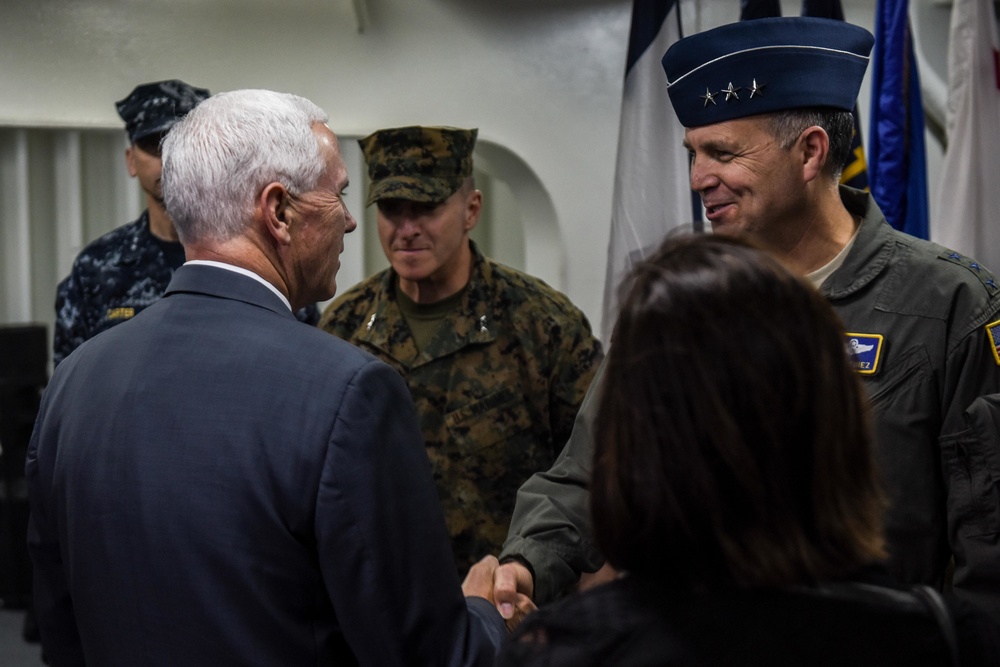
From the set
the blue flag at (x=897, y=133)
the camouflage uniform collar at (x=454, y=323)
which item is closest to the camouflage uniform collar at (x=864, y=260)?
the camouflage uniform collar at (x=454, y=323)

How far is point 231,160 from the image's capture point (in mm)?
1329

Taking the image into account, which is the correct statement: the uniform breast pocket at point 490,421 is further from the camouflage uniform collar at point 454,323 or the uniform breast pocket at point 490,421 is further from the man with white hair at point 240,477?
the man with white hair at point 240,477

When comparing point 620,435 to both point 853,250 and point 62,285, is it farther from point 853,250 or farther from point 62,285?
point 62,285

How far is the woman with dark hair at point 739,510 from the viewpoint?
802mm

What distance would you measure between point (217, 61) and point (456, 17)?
0.82 metres

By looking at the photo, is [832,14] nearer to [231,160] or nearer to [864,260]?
[864,260]

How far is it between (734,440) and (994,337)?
892 mm

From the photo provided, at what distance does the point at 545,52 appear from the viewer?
144 inches

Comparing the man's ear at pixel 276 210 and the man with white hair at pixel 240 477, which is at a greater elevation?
the man's ear at pixel 276 210

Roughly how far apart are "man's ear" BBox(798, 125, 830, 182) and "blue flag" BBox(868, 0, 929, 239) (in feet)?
4.77

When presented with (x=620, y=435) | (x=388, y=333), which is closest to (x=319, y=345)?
(x=620, y=435)

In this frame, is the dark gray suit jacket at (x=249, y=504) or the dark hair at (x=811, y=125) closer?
the dark gray suit jacket at (x=249, y=504)

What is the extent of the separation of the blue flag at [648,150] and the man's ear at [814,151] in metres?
1.50

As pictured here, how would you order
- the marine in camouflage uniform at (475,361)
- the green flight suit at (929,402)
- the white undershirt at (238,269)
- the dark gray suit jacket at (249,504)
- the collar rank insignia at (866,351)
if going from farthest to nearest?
1. the marine in camouflage uniform at (475,361)
2. the collar rank insignia at (866,351)
3. the green flight suit at (929,402)
4. the white undershirt at (238,269)
5. the dark gray suit jacket at (249,504)
